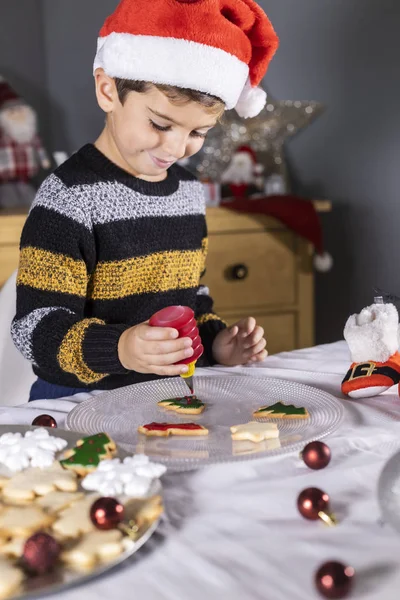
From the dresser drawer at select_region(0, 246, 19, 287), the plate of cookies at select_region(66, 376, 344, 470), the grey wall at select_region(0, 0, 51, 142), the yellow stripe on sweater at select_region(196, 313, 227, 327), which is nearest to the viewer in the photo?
the plate of cookies at select_region(66, 376, 344, 470)

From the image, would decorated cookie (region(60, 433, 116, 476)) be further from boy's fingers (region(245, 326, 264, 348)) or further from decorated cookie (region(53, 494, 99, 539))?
boy's fingers (region(245, 326, 264, 348))

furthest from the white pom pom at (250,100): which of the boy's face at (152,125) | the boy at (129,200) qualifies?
the boy's face at (152,125)

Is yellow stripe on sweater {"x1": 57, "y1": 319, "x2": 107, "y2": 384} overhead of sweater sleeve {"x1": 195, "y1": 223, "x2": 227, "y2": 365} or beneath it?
overhead

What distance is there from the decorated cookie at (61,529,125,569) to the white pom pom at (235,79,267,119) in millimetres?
824

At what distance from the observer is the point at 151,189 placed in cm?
122

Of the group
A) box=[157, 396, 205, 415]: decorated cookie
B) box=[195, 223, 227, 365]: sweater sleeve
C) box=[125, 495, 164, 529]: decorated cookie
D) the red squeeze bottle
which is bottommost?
box=[195, 223, 227, 365]: sweater sleeve

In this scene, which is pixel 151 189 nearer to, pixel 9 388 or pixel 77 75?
pixel 9 388

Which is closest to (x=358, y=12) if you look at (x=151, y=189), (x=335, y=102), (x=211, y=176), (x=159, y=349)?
(x=335, y=102)

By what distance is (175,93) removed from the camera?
1.02m

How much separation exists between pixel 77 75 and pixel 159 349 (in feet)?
7.77

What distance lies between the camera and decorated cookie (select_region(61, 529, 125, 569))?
1.46ft

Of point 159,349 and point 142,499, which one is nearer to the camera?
point 142,499

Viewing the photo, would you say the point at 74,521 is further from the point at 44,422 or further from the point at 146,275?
the point at 146,275

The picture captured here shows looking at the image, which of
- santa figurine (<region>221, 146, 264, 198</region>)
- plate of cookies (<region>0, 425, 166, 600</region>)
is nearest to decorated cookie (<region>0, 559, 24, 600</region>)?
plate of cookies (<region>0, 425, 166, 600</region>)
